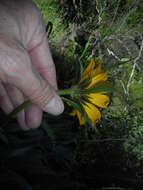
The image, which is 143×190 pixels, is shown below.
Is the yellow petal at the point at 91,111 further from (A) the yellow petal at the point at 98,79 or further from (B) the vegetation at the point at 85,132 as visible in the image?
(B) the vegetation at the point at 85,132

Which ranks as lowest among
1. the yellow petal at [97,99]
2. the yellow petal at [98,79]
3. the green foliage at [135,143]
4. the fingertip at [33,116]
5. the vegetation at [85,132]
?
the green foliage at [135,143]

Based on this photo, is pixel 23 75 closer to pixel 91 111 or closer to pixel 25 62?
pixel 25 62

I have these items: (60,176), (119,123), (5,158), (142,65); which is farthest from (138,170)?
(5,158)

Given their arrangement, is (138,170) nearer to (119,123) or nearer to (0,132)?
(119,123)

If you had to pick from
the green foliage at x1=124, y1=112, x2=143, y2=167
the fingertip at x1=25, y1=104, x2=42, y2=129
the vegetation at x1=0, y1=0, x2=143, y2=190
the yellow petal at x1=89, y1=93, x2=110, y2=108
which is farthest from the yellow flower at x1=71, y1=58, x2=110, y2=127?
the green foliage at x1=124, y1=112, x2=143, y2=167

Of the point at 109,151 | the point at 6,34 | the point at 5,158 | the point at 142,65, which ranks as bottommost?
the point at 109,151

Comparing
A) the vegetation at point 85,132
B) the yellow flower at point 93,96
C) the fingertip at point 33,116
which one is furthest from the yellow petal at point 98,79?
the vegetation at point 85,132

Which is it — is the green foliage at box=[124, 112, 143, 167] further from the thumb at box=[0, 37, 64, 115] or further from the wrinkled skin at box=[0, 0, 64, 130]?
the thumb at box=[0, 37, 64, 115]
